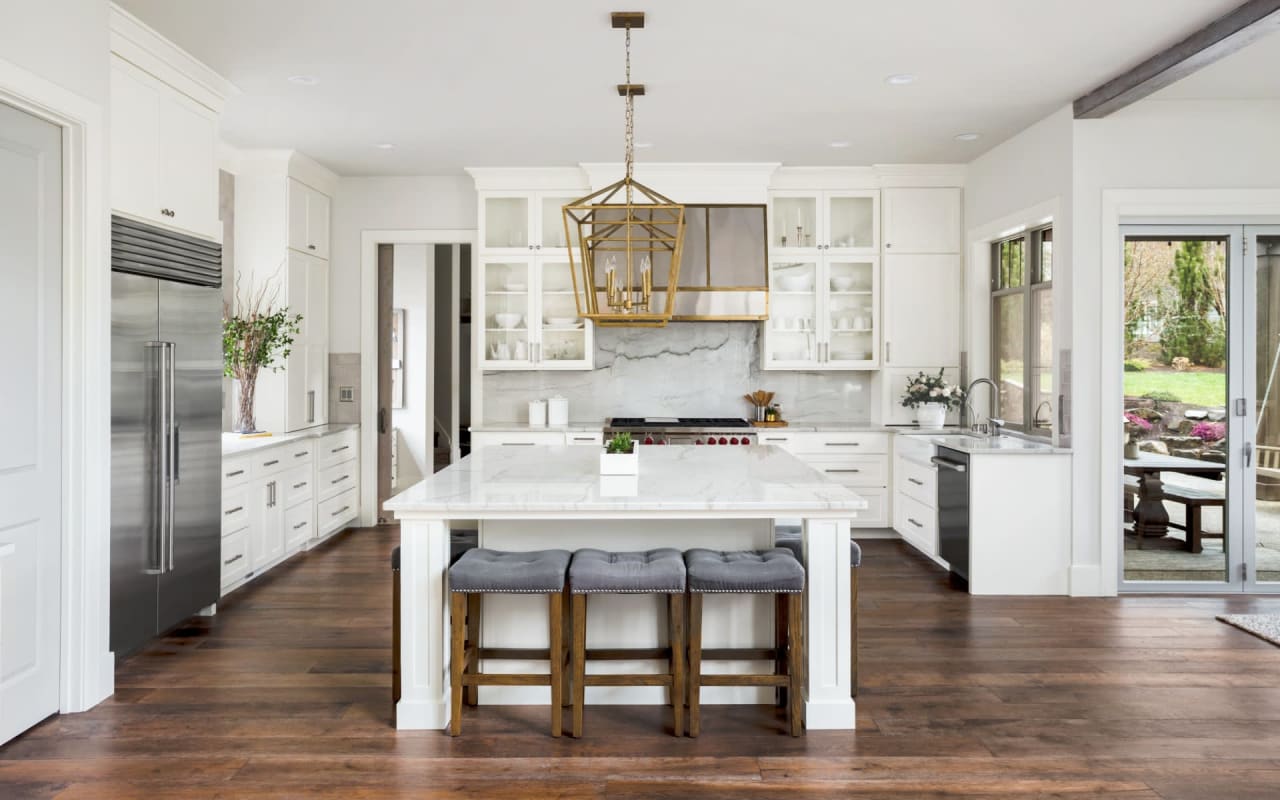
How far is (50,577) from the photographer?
3121mm

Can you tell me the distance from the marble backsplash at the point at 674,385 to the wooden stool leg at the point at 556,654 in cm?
405

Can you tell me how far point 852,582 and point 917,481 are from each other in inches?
114

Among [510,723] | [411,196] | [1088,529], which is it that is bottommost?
[510,723]

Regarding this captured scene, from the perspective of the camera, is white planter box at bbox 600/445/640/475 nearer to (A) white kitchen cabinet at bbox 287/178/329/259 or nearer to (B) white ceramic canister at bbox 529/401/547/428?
(B) white ceramic canister at bbox 529/401/547/428

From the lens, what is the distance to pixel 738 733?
3.03 meters

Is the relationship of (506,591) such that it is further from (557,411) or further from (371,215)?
(371,215)

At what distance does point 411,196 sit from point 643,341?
2141mm

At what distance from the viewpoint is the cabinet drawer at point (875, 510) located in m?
6.42

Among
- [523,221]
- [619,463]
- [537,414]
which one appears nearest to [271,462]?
[537,414]

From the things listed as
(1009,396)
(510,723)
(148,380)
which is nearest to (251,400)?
(148,380)

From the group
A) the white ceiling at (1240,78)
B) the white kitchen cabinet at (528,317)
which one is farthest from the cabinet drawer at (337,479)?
the white ceiling at (1240,78)

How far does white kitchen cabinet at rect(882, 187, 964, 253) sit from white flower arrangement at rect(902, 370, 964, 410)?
98 cm

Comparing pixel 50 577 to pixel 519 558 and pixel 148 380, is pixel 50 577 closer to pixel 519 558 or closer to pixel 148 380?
pixel 148 380

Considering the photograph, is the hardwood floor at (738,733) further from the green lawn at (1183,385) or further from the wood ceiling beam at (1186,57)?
the wood ceiling beam at (1186,57)
